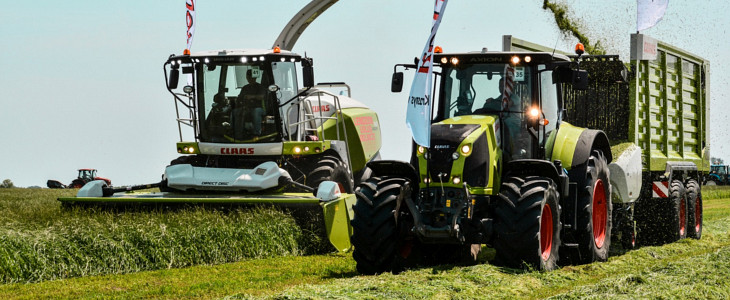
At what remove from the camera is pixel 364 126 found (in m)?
16.0

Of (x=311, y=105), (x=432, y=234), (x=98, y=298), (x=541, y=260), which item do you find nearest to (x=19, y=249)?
(x=98, y=298)

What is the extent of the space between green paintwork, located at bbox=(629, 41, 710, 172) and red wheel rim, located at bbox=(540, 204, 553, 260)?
12.5ft

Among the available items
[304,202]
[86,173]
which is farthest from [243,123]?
[86,173]

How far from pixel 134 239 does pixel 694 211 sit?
8138mm

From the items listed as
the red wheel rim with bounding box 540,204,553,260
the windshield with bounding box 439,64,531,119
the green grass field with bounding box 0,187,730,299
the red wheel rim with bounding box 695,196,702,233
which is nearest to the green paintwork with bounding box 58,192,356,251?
the green grass field with bounding box 0,187,730,299

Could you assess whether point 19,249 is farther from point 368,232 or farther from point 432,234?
point 432,234

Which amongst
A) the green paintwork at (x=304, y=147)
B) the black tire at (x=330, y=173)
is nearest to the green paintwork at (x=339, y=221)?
the black tire at (x=330, y=173)

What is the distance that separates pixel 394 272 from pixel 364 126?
7.59m

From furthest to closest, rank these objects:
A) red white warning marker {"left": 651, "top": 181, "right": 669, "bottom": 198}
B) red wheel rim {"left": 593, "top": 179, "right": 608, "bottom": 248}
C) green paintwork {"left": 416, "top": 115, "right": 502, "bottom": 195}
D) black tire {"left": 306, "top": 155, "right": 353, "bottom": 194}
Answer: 1. black tire {"left": 306, "top": 155, "right": 353, "bottom": 194}
2. red white warning marker {"left": 651, "top": 181, "right": 669, "bottom": 198}
3. red wheel rim {"left": 593, "top": 179, "right": 608, "bottom": 248}
4. green paintwork {"left": 416, "top": 115, "right": 502, "bottom": 195}

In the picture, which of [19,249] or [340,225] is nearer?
[19,249]

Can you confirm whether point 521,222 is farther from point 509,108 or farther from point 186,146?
point 186,146

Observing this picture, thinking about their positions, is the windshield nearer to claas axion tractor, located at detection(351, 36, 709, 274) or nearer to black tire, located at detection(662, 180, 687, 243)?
claas axion tractor, located at detection(351, 36, 709, 274)

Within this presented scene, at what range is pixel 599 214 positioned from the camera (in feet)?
33.8

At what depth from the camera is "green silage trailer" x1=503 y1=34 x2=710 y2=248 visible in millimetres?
11695
